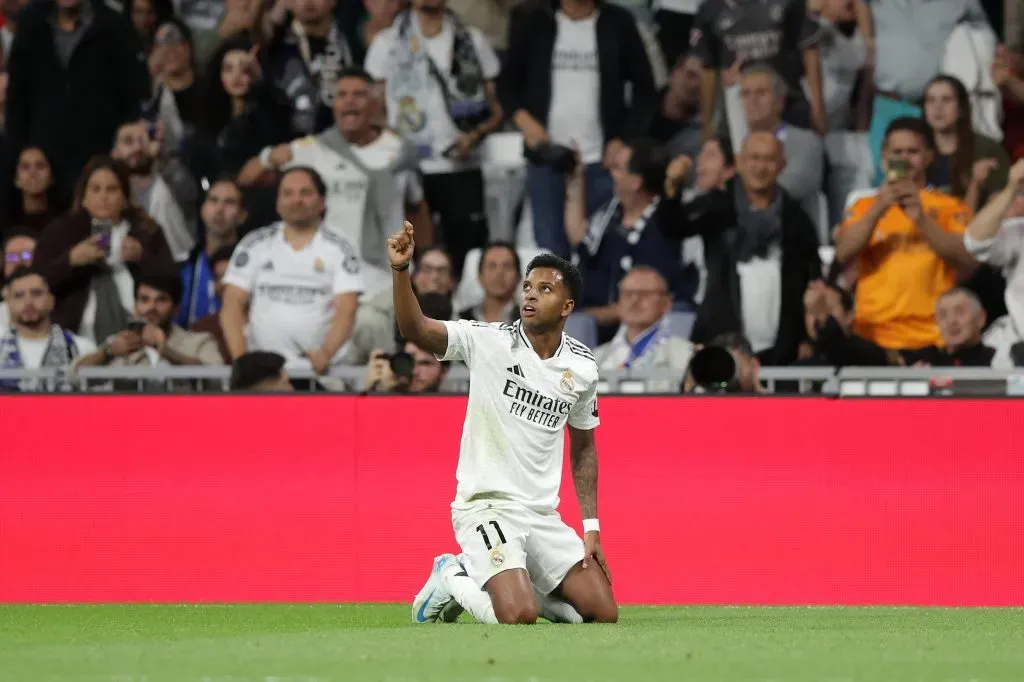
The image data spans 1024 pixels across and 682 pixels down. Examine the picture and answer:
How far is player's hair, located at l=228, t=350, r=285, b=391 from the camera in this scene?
35.3 ft

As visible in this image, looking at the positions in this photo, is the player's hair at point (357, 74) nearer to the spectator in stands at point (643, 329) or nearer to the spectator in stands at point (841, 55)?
the spectator in stands at point (643, 329)

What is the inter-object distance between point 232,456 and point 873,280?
16.5 feet

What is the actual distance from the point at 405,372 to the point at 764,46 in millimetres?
4557

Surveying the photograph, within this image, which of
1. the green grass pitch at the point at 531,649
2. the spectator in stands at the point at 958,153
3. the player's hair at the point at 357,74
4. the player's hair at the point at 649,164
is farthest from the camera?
the player's hair at the point at 357,74

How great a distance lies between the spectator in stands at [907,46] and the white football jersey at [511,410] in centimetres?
587

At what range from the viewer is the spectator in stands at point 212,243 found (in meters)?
12.9

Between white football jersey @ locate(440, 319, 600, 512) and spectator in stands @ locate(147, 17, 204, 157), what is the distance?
6605 millimetres

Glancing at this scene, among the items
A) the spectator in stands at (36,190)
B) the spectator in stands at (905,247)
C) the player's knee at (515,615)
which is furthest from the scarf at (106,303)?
the player's knee at (515,615)

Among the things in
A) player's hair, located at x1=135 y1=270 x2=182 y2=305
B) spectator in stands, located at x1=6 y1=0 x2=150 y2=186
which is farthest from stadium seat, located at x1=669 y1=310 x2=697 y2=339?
spectator in stands, located at x1=6 y1=0 x2=150 y2=186

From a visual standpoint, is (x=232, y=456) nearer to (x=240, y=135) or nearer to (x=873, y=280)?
(x=240, y=135)

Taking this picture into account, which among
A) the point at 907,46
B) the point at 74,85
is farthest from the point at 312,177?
the point at 907,46

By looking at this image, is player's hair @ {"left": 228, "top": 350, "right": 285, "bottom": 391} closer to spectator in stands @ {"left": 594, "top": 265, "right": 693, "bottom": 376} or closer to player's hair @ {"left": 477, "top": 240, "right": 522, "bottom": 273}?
player's hair @ {"left": 477, "top": 240, "right": 522, "bottom": 273}

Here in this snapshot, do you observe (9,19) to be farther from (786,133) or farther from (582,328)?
(786,133)

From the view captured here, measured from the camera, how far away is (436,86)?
43.5 ft
